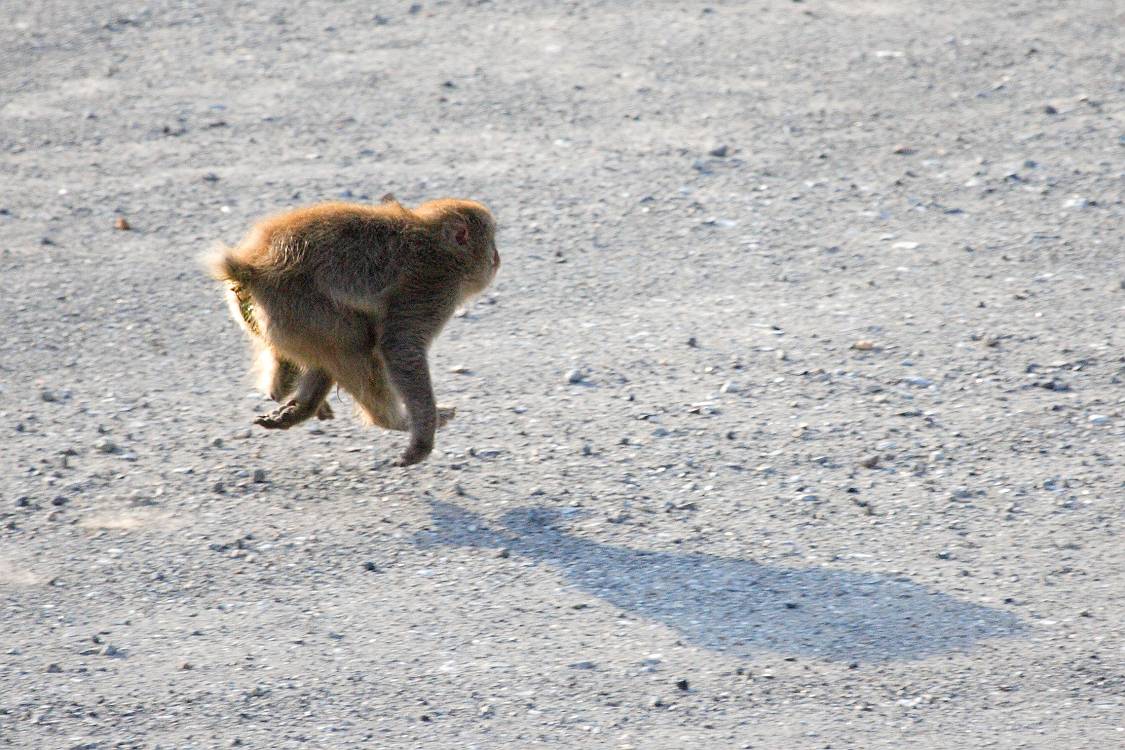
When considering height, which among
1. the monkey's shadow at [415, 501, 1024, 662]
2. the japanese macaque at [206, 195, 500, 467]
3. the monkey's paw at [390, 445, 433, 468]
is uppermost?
the japanese macaque at [206, 195, 500, 467]

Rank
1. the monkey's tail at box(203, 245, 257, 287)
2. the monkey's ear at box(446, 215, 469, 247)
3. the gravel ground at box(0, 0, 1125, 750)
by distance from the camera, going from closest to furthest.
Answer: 1. the gravel ground at box(0, 0, 1125, 750)
2. the monkey's tail at box(203, 245, 257, 287)
3. the monkey's ear at box(446, 215, 469, 247)

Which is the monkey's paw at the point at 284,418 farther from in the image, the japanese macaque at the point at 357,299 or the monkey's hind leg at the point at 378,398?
the monkey's hind leg at the point at 378,398

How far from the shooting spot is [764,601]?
5.08m

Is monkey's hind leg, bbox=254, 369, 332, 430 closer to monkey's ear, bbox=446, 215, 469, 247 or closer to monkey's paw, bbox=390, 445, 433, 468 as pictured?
monkey's paw, bbox=390, 445, 433, 468

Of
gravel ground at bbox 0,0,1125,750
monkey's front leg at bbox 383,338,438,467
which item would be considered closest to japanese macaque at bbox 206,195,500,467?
monkey's front leg at bbox 383,338,438,467

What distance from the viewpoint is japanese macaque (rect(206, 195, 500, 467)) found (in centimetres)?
569

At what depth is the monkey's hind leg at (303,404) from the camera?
6008mm

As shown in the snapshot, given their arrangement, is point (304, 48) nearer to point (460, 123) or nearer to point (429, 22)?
point (429, 22)

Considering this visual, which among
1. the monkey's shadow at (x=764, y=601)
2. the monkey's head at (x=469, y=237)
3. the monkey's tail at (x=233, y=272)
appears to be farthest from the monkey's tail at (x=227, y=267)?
the monkey's shadow at (x=764, y=601)

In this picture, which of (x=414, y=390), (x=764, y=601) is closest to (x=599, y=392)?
(x=414, y=390)

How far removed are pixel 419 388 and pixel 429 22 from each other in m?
5.54

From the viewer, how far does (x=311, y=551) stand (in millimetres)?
5461

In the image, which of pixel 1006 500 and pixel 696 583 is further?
pixel 1006 500

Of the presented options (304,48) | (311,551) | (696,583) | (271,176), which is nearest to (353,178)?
(271,176)
